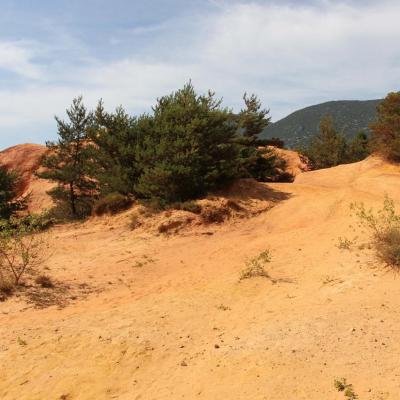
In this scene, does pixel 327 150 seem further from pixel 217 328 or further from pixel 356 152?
pixel 217 328

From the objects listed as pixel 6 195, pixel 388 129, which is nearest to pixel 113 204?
pixel 6 195

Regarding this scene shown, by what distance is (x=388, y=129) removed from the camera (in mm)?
28578

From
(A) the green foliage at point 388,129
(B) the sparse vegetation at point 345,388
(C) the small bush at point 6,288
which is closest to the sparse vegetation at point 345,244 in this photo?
(B) the sparse vegetation at point 345,388

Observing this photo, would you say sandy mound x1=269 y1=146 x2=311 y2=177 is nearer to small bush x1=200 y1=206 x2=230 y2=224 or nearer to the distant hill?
small bush x1=200 y1=206 x2=230 y2=224

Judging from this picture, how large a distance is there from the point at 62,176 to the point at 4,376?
17.9 meters

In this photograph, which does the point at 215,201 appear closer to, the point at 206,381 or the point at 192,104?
the point at 192,104

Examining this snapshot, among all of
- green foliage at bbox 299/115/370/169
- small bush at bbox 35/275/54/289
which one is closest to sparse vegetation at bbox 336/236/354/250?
small bush at bbox 35/275/54/289

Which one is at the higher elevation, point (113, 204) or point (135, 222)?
point (113, 204)

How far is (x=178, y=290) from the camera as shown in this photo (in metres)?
10.2

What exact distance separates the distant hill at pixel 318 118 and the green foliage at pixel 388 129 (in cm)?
10167

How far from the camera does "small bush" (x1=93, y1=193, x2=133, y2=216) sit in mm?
20766

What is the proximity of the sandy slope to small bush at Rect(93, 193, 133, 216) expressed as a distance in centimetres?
720

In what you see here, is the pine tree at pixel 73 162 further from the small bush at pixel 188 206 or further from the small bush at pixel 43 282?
the small bush at pixel 43 282

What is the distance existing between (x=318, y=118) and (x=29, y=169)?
129802 mm
